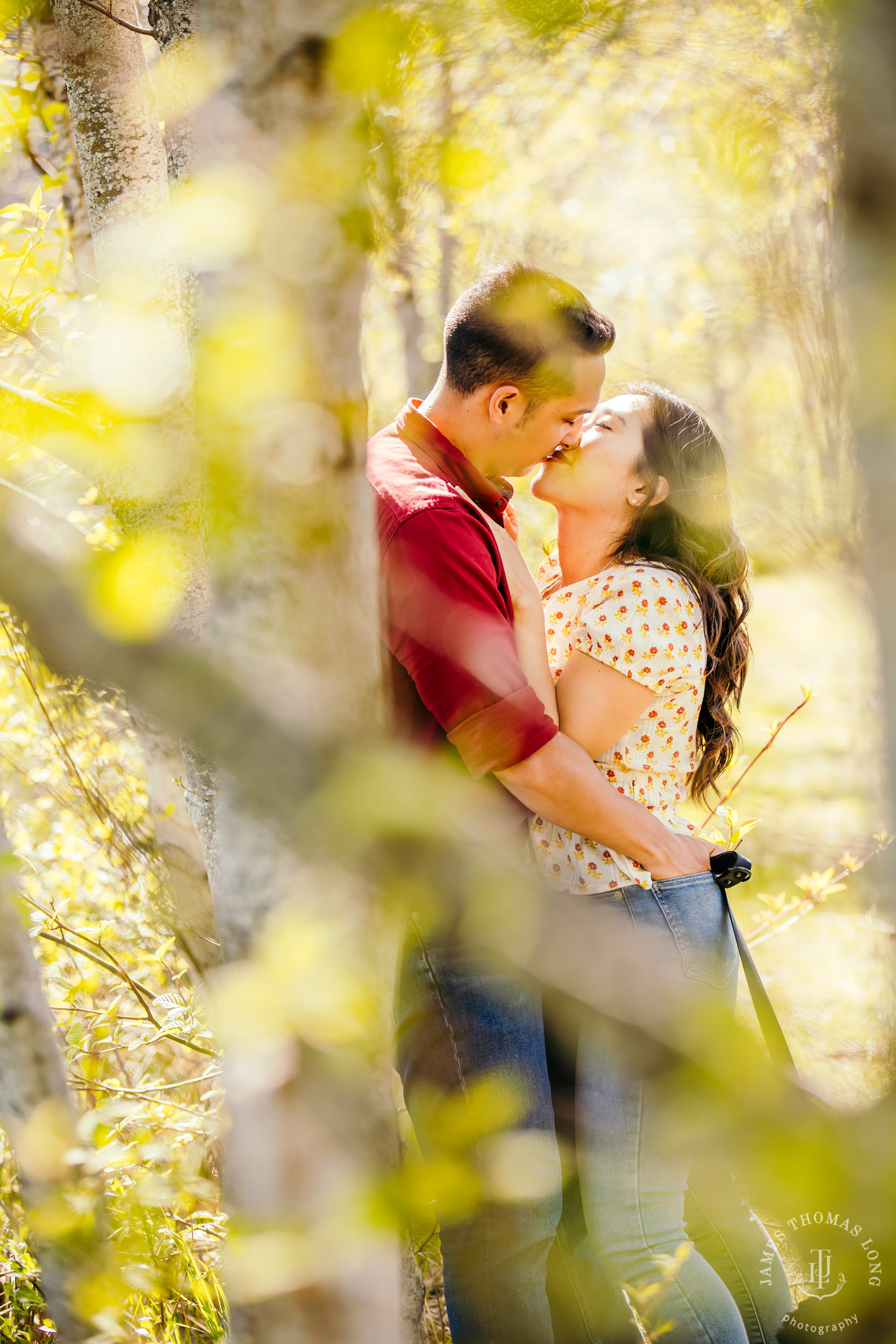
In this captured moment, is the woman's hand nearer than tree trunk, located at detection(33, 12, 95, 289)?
Yes

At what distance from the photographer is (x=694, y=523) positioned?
2.14 meters

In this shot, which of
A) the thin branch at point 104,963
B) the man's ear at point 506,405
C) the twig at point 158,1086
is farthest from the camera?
the thin branch at point 104,963

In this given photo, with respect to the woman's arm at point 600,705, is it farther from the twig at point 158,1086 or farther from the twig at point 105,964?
the twig at point 105,964

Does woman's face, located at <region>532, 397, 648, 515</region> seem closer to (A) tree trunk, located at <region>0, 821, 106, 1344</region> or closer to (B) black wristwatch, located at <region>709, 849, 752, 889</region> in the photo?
(B) black wristwatch, located at <region>709, 849, 752, 889</region>

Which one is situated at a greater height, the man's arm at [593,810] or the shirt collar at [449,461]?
the shirt collar at [449,461]

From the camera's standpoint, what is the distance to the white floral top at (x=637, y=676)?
6.33 feet

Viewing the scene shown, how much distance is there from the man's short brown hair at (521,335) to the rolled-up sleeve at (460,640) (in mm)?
521

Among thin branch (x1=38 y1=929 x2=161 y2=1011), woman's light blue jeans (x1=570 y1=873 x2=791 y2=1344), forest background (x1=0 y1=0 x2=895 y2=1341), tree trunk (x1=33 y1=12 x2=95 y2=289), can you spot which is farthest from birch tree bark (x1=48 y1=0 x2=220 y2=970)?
woman's light blue jeans (x1=570 y1=873 x2=791 y2=1344)

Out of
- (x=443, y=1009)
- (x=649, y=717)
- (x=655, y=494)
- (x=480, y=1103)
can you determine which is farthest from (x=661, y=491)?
(x=480, y=1103)

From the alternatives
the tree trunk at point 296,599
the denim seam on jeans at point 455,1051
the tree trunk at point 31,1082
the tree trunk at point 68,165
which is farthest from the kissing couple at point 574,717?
the tree trunk at point 68,165

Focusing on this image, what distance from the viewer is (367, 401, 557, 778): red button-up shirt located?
4.96 feet

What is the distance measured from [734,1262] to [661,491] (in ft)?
6.40

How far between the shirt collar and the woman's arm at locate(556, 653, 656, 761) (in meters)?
0.44

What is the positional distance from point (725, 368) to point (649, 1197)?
4.11 metres
